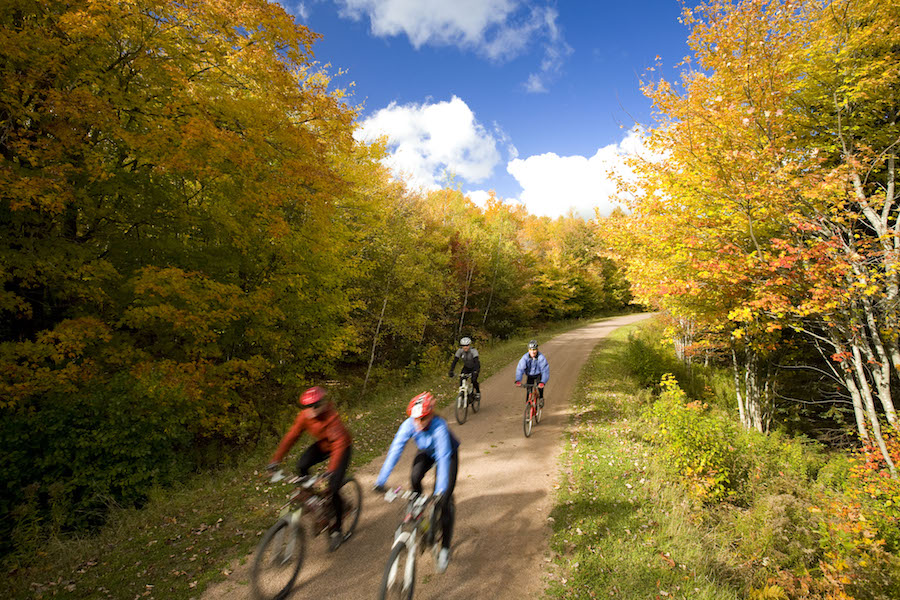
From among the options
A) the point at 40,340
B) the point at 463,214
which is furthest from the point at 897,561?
the point at 463,214

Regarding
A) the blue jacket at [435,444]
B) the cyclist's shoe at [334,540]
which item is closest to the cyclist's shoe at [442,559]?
the blue jacket at [435,444]

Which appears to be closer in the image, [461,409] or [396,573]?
[396,573]

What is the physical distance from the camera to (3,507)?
19.5 feet

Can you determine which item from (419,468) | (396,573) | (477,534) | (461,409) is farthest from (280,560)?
(461,409)

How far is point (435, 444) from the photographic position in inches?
177

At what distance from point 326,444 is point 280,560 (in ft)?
4.13

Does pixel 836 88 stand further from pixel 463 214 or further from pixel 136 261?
pixel 463 214

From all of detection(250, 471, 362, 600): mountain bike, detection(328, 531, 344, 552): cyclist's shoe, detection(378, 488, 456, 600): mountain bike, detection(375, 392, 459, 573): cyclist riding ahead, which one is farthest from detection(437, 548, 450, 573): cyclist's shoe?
detection(250, 471, 362, 600): mountain bike

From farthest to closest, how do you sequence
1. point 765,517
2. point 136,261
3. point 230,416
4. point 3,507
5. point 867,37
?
point 230,416 → point 136,261 → point 867,37 → point 765,517 → point 3,507

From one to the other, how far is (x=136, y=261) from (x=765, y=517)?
1367 cm

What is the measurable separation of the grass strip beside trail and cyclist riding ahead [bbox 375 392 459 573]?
1414 mm

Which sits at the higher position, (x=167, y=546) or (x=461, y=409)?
(x=461, y=409)

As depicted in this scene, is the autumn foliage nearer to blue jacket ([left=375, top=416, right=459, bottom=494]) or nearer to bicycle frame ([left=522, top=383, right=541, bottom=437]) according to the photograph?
blue jacket ([left=375, top=416, right=459, bottom=494])

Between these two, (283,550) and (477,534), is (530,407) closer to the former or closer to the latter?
(477,534)
